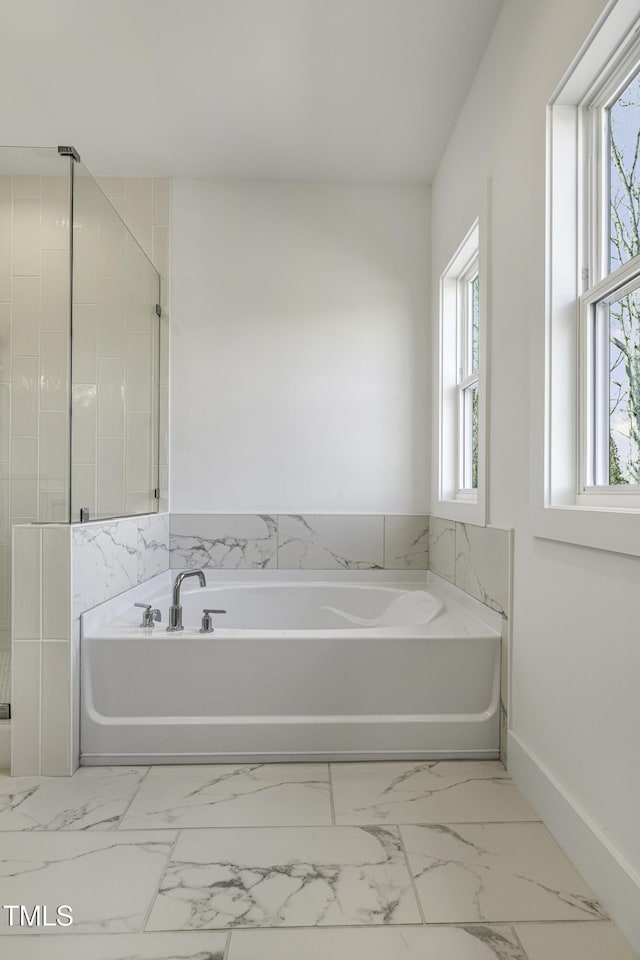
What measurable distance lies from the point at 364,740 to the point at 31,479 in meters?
1.47

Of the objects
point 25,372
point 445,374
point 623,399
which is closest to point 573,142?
point 623,399

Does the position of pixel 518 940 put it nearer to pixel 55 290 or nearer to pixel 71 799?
pixel 71 799

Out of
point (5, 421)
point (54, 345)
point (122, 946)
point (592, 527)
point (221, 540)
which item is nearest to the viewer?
point (122, 946)

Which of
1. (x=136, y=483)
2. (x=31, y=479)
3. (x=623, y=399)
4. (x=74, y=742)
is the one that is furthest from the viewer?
(x=136, y=483)

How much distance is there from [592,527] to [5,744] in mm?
1883

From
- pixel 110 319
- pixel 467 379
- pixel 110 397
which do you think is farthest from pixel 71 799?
pixel 467 379

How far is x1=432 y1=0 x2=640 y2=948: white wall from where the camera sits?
1328 mm

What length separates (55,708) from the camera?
2031 millimetres

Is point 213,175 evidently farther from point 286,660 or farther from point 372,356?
point 286,660

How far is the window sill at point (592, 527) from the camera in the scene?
4.14ft

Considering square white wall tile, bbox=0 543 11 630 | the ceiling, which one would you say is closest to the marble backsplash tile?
square white wall tile, bbox=0 543 11 630

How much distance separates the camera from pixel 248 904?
1377 mm

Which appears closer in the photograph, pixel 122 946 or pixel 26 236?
pixel 122 946

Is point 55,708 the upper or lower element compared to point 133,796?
upper
